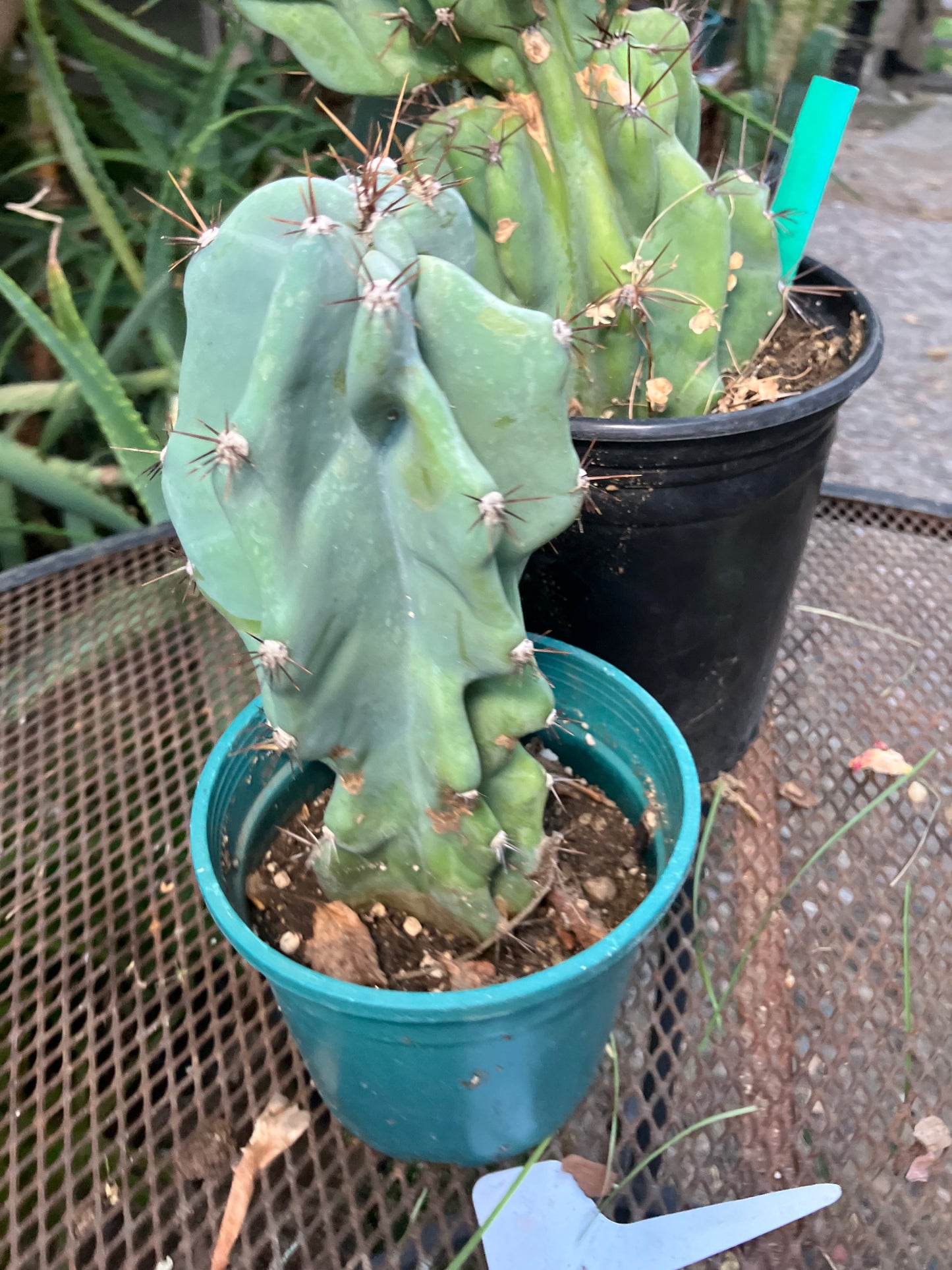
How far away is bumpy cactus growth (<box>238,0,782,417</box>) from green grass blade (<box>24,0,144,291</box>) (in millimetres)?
670

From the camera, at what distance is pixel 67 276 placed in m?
1.46

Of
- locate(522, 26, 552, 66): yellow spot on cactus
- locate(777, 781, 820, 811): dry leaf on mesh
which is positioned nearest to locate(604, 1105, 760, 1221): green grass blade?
locate(777, 781, 820, 811): dry leaf on mesh

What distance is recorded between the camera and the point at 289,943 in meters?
0.66

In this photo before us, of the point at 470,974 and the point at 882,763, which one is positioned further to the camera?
the point at 882,763

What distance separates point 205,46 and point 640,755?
5.61 feet

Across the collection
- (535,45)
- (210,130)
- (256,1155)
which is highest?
(535,45)

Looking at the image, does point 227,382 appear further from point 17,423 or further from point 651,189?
point 17,423

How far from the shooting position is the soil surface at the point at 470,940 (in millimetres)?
661

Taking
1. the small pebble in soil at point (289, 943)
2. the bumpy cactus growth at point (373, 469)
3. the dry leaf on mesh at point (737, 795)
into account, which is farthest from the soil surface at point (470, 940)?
the dry leaf on mesh at point (737, 795)

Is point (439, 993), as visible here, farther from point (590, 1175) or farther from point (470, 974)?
point (590, 1175)

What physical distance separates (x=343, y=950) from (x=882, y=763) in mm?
707

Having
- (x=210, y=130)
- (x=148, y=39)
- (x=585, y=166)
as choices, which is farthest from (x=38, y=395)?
(x=585, y=166)

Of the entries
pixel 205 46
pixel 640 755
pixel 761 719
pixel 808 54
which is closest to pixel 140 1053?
pixel 640 755

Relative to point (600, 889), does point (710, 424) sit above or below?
above
